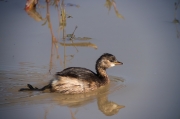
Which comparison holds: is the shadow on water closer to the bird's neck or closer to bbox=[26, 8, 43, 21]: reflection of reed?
the bird's neck

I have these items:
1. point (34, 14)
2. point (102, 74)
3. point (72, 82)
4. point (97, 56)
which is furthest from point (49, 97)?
point (34, 14)

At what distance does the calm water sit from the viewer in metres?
6.77

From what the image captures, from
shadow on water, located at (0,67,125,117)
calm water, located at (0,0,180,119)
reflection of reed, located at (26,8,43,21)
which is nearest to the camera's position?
calm water, located at (0,0,180,119)

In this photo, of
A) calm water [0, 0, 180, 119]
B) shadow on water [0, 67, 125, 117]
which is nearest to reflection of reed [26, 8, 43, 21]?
calm water [0, 0, 180, 119]

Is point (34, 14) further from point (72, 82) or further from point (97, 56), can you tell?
point (72, 82)

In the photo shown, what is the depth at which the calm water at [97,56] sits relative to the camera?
266 inches

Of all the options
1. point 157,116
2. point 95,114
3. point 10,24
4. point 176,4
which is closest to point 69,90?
point 95,114

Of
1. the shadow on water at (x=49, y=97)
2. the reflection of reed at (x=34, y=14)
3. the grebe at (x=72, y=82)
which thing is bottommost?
the shadow on water at (x=49, y=97)

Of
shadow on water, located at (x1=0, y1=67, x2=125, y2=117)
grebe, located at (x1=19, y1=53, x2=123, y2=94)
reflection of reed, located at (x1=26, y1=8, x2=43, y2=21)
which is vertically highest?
reflection of reed, located at (x1=26, y1=8, x2=43, y2=21)

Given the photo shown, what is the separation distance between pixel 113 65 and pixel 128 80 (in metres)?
0.49

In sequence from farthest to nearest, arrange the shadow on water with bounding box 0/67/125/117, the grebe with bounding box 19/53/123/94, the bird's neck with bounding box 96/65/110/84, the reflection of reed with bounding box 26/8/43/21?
the reflection of reed with bounding box 26/8/43/21 < the bird's neck with bounding box 96/65/110/84 < the grebe with bounding box 19/53/123/94 < the shadow on water with bounding box 0/67/125/117

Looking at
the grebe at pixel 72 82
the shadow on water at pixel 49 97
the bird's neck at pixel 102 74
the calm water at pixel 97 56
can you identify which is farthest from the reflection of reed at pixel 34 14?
the grebe at pixel 72 82

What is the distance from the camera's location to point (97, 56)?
8.86 m

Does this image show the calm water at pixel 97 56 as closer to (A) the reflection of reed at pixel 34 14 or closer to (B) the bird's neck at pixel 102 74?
(A) the reflection of reed at pixel 34 14
